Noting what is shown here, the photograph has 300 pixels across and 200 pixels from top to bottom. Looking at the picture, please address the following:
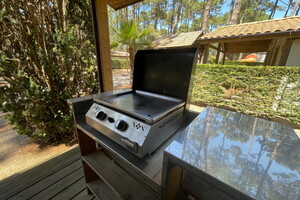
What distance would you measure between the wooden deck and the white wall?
17.4 ft

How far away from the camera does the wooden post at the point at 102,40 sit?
5.18 feet

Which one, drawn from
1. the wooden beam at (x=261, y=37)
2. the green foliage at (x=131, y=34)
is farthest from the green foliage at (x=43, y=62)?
the wooden beam at (x=261, y=37)

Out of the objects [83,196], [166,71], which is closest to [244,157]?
[166,71]

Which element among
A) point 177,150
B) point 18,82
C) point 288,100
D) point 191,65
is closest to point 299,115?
point 288,100

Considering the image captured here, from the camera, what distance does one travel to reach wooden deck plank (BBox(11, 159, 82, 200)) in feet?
4.25

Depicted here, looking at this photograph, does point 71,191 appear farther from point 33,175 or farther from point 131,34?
point 131,34

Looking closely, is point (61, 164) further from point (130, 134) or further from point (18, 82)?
point (130, 134)

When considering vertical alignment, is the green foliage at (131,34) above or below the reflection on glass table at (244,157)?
above

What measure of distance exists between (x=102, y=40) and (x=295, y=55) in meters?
4.81

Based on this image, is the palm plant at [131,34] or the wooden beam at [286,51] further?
the palm plant at [131,34]

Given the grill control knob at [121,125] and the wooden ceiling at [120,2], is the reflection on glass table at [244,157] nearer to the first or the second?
the grill control knob at [121,125]

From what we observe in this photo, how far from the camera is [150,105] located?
87 centimetres

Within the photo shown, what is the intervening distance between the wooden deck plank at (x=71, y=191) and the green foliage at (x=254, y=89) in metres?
3.82

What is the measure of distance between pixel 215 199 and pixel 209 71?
3.76m
